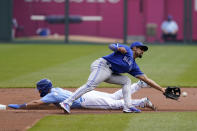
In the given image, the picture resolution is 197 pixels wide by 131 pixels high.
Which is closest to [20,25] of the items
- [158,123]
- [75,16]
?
[75,16]

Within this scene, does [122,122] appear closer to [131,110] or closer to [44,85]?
[131,110]

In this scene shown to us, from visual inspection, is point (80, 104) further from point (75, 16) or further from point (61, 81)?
point (75, 16)

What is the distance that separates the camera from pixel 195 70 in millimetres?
17234

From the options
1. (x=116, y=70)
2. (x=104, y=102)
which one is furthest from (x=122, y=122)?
(x=104, y=102)

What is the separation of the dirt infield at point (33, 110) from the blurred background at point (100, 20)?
611 inches

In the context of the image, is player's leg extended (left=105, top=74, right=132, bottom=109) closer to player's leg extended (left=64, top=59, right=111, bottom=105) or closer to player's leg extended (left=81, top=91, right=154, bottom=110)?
player's leg extended (left=64, top=59, right=111, bottom=105)

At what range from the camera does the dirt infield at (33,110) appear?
8967 millimetres

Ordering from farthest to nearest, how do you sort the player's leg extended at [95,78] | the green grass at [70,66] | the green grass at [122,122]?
the green grass at [70,66] < the player's leg extended at [95,78] < the green grass at [122,122]

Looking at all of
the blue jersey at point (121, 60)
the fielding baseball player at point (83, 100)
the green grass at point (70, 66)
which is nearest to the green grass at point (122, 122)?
the fielding baseball player at point (83, 100)

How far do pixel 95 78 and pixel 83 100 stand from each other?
2.38 ft

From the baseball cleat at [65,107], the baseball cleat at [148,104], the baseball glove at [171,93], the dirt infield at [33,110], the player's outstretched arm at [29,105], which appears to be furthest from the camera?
the baseball glove at [171,93]

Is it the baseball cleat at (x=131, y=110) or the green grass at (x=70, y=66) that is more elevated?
the baseball cleat at (x=131, y=110)

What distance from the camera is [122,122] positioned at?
28.9ft

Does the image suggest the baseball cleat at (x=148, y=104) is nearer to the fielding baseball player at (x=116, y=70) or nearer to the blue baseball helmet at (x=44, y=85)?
the fielding baseball player at (x=116, y=70)
